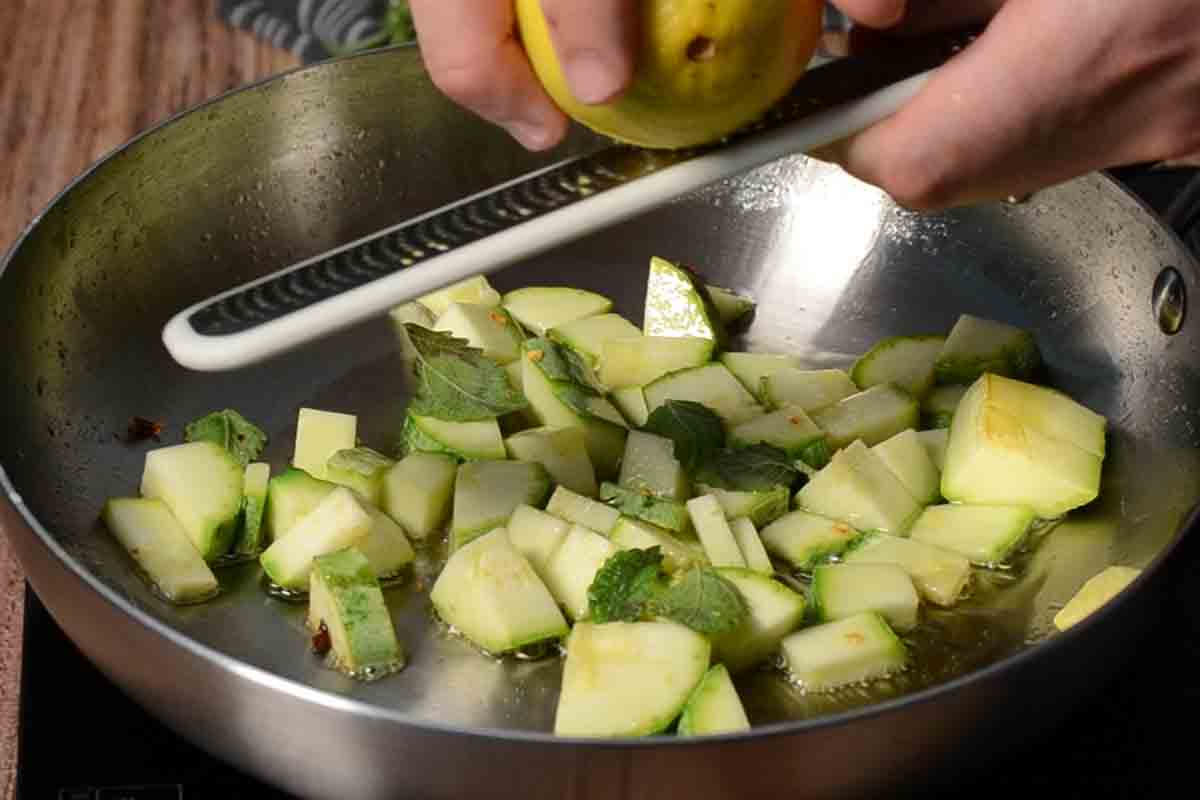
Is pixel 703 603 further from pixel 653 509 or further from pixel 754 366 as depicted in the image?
pixel 754 366

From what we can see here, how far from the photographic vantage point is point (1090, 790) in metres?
0.99

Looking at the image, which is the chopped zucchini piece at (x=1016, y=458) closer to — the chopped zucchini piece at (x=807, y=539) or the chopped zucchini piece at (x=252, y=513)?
the chopped zucchini piece at (x=807, y=539)

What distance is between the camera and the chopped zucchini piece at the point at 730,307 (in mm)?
1352

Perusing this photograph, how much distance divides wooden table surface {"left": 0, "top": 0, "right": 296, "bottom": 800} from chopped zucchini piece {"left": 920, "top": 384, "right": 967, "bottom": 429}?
2.95 feet

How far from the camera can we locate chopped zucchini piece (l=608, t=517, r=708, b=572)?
42.6 inches

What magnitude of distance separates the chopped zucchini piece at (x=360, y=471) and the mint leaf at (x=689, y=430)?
0.19 meters

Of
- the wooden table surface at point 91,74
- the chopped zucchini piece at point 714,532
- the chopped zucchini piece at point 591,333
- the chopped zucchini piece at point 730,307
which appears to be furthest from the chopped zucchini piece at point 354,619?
the wooden table surface at point 91,74

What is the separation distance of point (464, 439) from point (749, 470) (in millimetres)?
198

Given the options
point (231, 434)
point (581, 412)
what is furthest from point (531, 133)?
point (231, 434)

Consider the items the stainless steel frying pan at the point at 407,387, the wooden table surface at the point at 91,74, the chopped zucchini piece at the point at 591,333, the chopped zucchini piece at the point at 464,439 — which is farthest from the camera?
the wooden table surface at the point at 91,74

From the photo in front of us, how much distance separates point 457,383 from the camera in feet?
3.91

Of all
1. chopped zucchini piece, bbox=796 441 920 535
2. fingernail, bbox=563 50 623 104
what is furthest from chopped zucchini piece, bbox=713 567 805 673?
fingernail, bbox=563 50 623 104

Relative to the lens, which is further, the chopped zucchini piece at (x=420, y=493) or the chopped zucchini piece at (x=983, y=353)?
the chopped zucchini piece at (x=983, y=353)

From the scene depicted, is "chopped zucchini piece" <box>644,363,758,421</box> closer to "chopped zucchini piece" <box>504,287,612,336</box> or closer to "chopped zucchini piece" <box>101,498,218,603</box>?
"chopped zucchini piece" <box>504,287,612,336</box>
